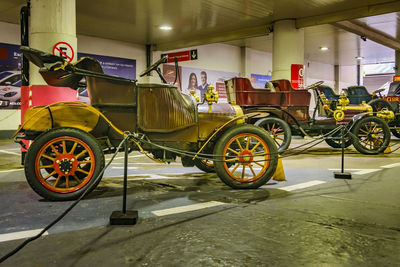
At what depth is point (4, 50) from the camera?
1290 centimetres

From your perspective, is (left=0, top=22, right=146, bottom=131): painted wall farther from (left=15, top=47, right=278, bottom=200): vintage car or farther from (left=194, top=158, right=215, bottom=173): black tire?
(left=15, top=47, right=278, bottom=200): vintage car

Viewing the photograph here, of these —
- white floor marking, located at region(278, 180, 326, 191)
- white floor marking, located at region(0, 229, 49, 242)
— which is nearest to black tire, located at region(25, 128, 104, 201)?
white floor marking, located at region(0, 229, 49, 242)

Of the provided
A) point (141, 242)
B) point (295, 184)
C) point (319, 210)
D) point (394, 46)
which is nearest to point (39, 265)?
point (141, 242)

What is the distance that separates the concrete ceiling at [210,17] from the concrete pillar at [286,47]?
317 mm

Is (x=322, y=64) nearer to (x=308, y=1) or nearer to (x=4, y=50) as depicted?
(x=308, y=1)

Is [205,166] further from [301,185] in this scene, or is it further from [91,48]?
[91,48]

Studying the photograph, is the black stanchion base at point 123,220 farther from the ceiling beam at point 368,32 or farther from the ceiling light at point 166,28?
the ceiling beam at point 368,32

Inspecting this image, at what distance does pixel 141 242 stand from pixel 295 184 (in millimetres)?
2738

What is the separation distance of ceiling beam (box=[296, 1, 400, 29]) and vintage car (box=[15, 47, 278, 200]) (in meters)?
9.20

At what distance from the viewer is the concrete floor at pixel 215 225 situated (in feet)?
7.32

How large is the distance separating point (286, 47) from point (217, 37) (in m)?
3.84

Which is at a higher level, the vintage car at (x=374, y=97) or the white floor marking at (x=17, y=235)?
the vintage car at (x=374, y=97)

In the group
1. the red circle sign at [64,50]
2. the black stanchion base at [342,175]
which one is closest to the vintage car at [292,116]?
the black stanchion base at [342,175]

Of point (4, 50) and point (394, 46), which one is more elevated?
point (394, 46)
